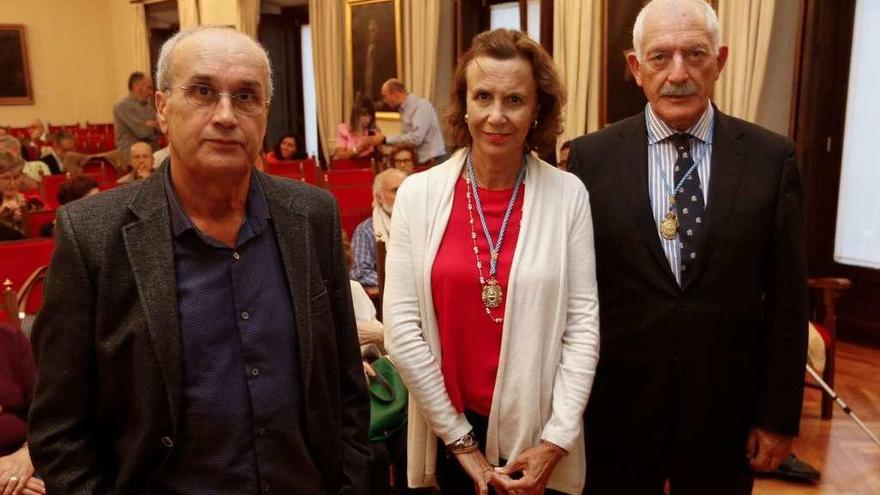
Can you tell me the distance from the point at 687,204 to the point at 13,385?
74.5 inches

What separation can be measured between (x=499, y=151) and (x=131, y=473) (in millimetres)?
1021

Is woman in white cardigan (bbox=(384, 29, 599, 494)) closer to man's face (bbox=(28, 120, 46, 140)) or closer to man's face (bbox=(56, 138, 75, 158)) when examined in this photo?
man's face (bbox=(56, 138, 75, 158))

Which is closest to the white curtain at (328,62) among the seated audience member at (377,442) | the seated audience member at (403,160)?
the seated audience member at (403,160)

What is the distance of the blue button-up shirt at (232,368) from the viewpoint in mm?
1305

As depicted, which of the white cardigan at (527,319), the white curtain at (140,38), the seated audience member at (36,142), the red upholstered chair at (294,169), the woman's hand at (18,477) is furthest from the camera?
the white curtain at (140,38)

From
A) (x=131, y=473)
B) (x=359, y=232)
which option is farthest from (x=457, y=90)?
(x=359, y=232)

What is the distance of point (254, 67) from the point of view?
1.32m

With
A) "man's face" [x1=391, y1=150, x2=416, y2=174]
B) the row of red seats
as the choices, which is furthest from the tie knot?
"man's face" [x1=391, y1=150, x2=416, y2=174]

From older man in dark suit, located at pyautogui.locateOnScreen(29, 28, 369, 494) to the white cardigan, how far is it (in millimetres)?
398

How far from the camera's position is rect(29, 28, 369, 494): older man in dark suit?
1.27 meters

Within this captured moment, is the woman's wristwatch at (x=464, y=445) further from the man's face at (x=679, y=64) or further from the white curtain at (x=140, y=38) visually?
the white curtain at (x=140, y=38)

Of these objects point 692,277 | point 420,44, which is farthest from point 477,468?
point 420,44

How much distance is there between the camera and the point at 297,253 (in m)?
1.41

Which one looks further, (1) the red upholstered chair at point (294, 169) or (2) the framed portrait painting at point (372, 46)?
(2) the framed portrait painting at point (372, 46)
